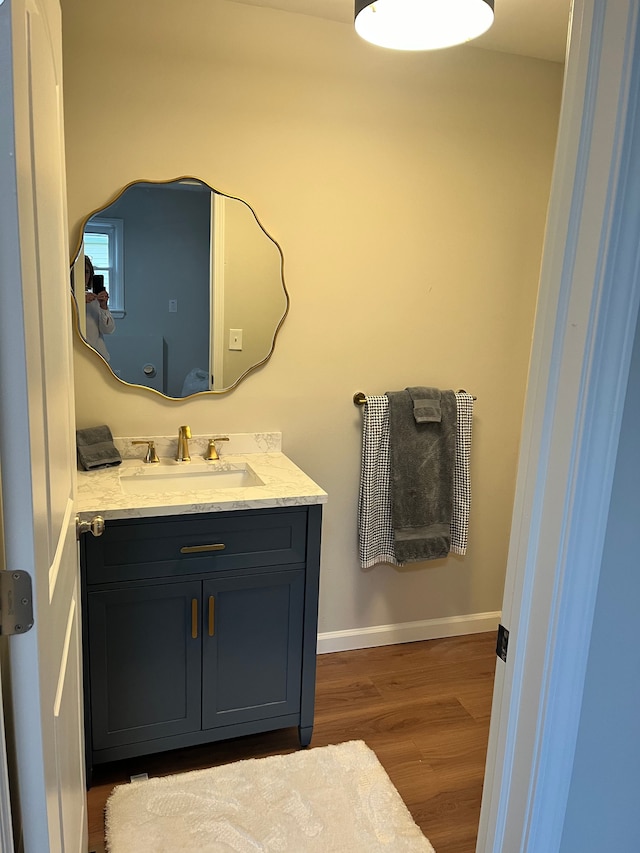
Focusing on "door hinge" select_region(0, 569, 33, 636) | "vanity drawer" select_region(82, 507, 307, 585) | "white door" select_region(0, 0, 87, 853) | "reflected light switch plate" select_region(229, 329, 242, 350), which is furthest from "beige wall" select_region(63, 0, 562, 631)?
"door hinge" select_region(0, 569, 33, 636)

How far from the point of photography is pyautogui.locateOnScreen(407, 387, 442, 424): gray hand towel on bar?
268cm

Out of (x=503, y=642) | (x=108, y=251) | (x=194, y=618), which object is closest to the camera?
(x=503, y=642)

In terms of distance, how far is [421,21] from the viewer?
1713 millimetres

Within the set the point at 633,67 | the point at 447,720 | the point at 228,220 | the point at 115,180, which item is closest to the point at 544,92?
the point at 228,220

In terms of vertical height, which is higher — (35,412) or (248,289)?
(248,289)

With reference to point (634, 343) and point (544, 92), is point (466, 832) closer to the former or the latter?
point (634, 343)

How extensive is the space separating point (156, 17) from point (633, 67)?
1.91 metres

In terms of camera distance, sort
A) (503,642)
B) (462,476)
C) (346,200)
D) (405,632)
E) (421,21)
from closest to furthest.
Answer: (503,642)
(421,21)
(346,200)
(462,476)
(405,632)

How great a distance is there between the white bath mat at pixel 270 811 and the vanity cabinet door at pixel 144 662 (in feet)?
0.59

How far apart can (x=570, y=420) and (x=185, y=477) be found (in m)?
1.70

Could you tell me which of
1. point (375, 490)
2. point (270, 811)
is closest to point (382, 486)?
point (375, 490)

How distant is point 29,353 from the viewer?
0.83 meters

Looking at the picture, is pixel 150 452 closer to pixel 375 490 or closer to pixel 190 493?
pixel 190 493

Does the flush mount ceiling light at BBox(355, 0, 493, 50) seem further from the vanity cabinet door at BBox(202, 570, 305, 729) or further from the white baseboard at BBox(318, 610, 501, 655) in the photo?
the white baseboard at BBox(318, 610, 501, 655)
